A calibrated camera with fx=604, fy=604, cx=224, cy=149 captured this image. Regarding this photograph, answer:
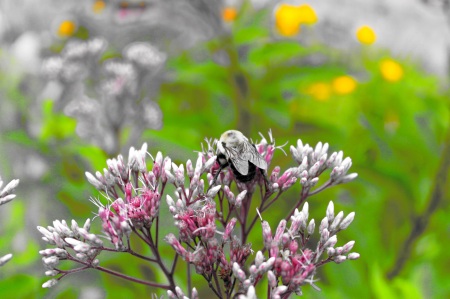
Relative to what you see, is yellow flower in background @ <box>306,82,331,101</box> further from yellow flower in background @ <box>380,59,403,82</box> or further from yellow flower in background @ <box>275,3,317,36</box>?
yellow flower in background @ <box>275,3,317,36</box>

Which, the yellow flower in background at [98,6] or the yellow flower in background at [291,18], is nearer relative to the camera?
the yellow flower in background at [291,18]

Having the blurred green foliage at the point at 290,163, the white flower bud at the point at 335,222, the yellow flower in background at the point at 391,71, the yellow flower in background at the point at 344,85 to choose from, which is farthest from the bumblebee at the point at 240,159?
the yellow flower in background at the point at 391,71

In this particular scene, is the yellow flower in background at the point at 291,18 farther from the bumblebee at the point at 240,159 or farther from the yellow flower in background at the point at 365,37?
the bumblebee at the point at 240,159

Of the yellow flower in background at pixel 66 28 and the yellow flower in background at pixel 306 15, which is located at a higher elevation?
the yellow flower in background at pixel 66 28

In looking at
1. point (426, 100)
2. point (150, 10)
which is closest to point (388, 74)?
point (426, 100)

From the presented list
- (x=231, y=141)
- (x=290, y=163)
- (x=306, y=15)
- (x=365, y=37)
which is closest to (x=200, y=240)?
(x=231, y=141)

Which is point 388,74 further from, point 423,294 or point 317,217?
point 423,294

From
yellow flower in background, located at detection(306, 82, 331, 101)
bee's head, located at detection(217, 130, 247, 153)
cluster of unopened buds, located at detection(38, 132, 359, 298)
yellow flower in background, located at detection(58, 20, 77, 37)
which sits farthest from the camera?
yellow flower in background, located at detection(58, 20, 77, 37)

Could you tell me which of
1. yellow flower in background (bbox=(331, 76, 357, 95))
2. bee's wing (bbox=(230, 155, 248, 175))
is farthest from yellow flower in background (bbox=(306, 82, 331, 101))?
bee's wing (bbox=(230, 155, 248, 175))
